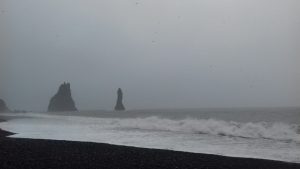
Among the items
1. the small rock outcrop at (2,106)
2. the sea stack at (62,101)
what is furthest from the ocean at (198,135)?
the small rock outcrop at (2,106)

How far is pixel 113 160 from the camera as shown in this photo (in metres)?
13.2

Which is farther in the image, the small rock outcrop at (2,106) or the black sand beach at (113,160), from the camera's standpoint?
the small rock outcrop at (2,106)

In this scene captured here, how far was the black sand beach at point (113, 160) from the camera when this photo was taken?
11.6 metres

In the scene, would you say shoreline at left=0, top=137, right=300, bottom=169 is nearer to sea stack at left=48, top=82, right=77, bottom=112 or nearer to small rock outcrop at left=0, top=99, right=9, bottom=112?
sea stack at left=48, top=82, right=77, bottom=112

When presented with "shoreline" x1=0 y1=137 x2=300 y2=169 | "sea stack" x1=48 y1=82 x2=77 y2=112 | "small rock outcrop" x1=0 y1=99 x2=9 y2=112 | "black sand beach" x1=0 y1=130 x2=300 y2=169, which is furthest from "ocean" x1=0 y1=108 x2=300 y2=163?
"small rock outcrop" x1=0 y1=99 x2=9 y2=112

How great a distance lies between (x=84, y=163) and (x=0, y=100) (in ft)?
403

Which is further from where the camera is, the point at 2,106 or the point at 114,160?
the point at 2,106

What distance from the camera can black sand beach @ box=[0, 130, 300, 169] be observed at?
11.6 metres

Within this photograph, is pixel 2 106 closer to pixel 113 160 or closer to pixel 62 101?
pixel 62 101

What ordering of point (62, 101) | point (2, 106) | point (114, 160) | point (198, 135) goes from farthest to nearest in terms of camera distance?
point (2, 106) < point (62, 101) < point (198, 135) < point (114, 160)

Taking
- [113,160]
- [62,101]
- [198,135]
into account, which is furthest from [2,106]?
[113,160]

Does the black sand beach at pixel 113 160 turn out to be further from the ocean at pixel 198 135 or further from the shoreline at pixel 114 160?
the ocean at pixel 198 135

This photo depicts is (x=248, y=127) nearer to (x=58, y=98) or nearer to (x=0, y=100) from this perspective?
(x=58, y=98)

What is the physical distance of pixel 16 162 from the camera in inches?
446
